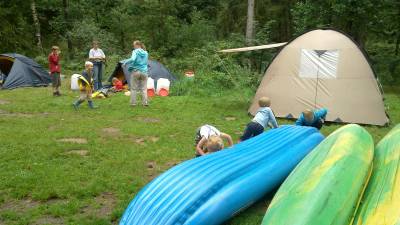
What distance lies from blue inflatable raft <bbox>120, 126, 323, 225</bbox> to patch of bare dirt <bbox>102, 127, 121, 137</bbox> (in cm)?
367

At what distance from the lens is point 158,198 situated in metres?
4.70

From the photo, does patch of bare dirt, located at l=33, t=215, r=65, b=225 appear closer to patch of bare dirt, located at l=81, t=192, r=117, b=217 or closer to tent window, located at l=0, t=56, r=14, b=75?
patch of bare dirt, located at l=81, t=192, r=117, b=217

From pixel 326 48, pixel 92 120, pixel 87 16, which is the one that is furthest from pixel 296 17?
pixel 87 16

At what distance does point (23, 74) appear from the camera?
17.1 meters

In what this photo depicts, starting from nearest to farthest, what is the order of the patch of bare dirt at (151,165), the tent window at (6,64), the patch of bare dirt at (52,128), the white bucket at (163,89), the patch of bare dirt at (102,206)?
the patch of bare dirt at (102,206) < the patch of bare dirt at (151,165) < the patch of bare dirt at (52,128) < the white bucket at (163,89) < the tent window at (6,64)

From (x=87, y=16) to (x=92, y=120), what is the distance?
64.1 feet

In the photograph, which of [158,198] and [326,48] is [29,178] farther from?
[326,48]

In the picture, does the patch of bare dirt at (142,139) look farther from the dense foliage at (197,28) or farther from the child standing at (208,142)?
the dense foliage at (197,28)

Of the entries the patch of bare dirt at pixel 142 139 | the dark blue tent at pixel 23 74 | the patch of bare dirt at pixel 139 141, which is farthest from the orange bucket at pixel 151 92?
the patch of bare dirt at pixel 139 141

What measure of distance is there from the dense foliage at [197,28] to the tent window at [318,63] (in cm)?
266

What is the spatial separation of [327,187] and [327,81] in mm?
6599

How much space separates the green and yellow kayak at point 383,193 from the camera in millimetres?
3756

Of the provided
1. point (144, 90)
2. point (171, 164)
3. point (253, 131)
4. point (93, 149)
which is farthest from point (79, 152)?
point (144, 90)

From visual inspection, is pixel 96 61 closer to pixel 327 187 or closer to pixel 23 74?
pixel 23 74
